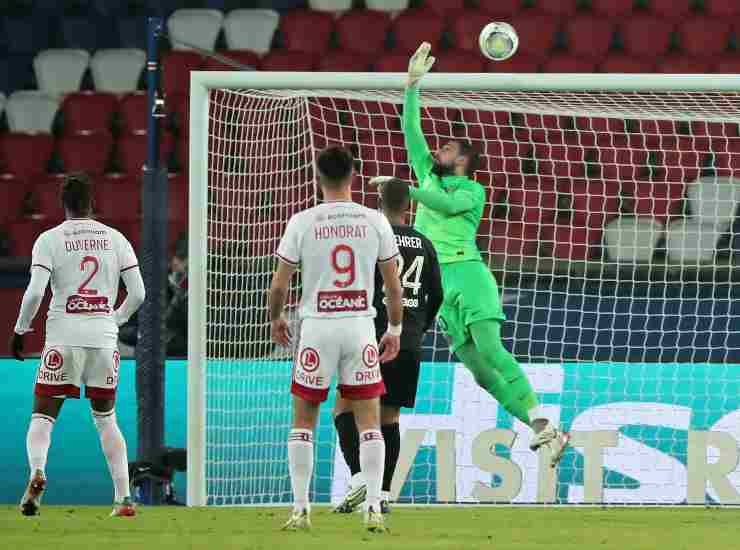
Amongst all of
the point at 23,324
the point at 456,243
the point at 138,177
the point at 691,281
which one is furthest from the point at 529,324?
the point at 138,177

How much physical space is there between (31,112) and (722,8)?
6291 millimetres

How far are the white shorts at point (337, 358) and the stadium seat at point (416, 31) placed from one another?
801 cm

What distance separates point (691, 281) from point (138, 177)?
529 centimetres

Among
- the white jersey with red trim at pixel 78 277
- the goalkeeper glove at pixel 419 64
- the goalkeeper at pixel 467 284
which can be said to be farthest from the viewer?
the goalkeeper at pixel 467 284

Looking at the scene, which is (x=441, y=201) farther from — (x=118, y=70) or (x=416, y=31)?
(x=118, y=70)

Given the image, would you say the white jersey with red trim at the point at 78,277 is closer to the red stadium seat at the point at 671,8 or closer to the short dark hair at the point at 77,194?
the short dark hair at the point at 77,194

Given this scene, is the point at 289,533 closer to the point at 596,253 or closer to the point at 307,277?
the point at 307,277

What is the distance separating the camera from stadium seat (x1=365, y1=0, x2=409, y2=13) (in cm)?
1405

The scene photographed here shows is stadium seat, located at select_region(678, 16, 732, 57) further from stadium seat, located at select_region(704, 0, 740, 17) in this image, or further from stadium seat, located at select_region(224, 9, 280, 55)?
stadium seat, located at select_region(224, 9, 280, 55)

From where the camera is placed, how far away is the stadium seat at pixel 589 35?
13195 mm

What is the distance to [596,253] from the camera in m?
10.6

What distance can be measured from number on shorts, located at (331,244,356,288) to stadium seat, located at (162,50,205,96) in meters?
7.90

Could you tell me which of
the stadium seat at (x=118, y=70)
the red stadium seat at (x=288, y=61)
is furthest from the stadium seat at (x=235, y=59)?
the stadium seat at (x=118, y=70)

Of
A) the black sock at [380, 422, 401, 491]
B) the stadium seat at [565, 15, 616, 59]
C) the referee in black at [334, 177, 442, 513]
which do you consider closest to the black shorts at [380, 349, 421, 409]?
the referee in black at [334, 177, 442, 513]
